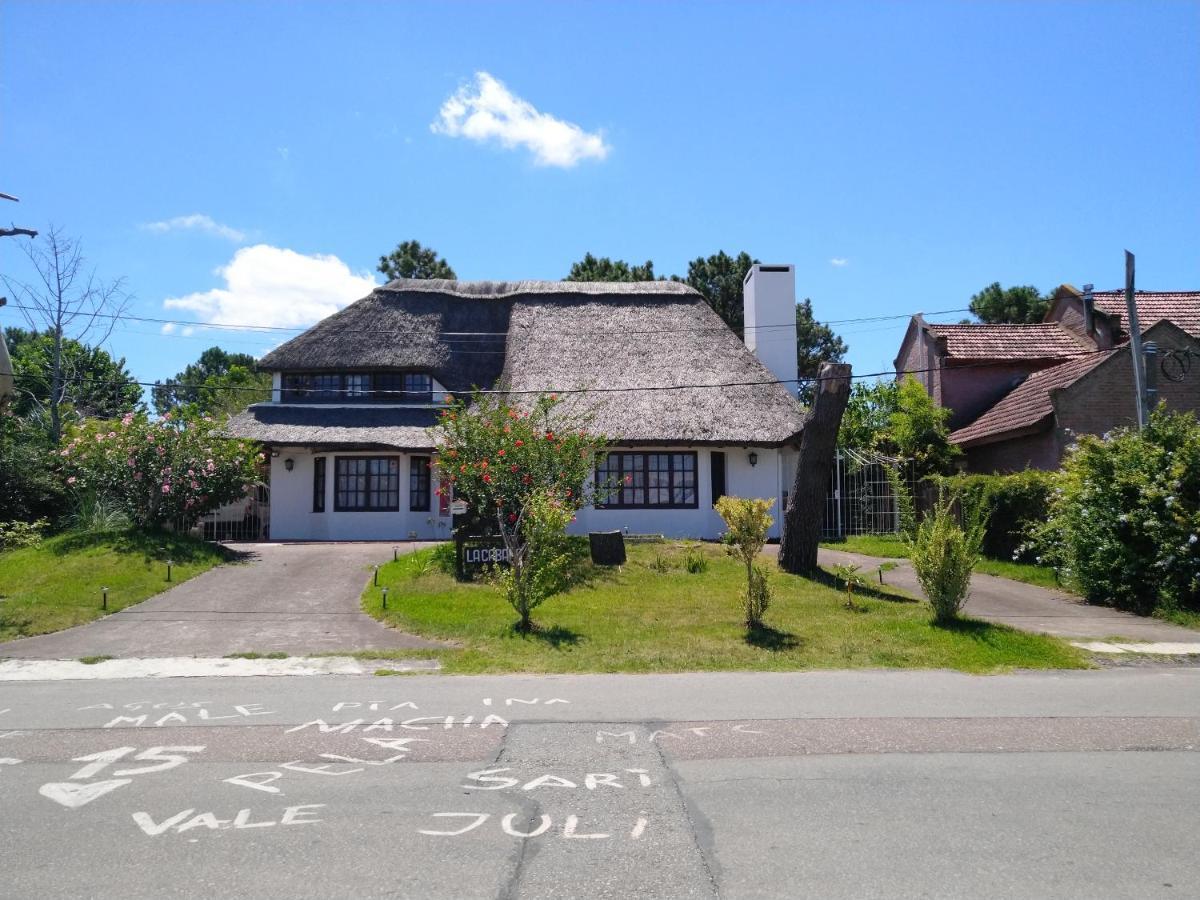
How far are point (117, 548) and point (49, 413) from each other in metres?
10.8

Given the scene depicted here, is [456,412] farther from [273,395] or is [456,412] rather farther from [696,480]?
[273,395]

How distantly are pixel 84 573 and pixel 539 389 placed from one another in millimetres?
11577

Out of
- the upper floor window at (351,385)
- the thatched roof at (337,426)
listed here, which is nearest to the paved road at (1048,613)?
the thatched roof at (337,426)

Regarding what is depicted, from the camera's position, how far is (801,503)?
16.4 metres

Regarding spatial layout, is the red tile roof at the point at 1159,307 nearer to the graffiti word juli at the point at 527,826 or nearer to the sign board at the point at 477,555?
the sign board at the point at 477,555

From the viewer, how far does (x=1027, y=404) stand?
75.4ft

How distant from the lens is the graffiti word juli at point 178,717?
7.77 m

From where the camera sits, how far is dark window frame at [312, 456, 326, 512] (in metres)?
23.9

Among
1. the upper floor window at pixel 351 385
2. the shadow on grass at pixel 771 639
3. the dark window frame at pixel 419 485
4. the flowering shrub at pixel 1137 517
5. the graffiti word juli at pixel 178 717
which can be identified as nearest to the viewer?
the graffiti word juli at pixel 178 717

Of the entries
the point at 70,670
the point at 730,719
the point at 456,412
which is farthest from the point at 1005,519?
the point at 70,670

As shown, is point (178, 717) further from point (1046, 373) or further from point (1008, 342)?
point (1008, 342)

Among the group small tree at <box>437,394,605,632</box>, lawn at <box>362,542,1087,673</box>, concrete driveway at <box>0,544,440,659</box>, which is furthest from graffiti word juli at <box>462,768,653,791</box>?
small tree at <box>437,394,605,632</box>

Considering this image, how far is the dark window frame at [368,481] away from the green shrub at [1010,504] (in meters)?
13.8

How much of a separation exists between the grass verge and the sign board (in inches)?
206
